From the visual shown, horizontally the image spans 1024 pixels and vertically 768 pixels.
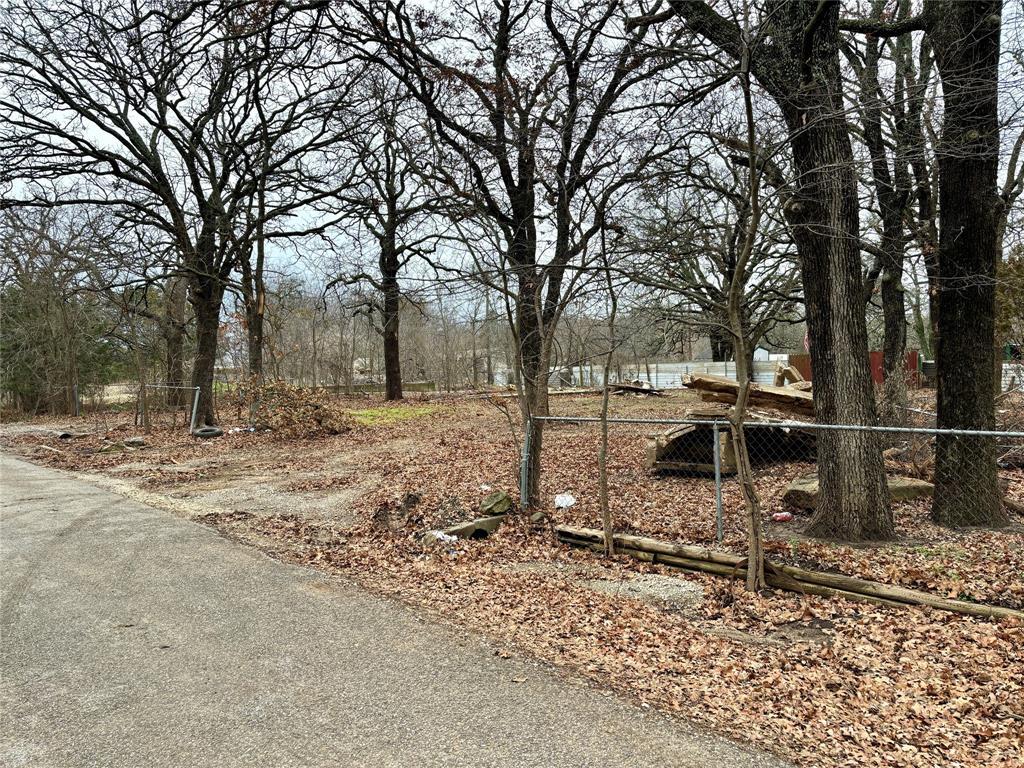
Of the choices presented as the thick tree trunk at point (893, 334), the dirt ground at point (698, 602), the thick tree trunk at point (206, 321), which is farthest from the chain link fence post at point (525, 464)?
the thick tree trunk at point (206, 321)

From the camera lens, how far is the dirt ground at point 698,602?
10.2ft

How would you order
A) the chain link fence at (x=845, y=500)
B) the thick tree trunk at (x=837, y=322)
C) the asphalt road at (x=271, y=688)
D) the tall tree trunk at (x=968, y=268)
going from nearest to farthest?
the asphalt road at (x=271, y=688) → the chain link fence at (x=845, y=500) → the thick tree trunk at (x=837, y=322) → the tall tree trunk at (x=968, y=268)

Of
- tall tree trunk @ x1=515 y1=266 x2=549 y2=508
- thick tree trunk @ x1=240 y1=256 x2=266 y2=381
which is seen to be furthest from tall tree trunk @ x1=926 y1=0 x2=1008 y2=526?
thick tree trunk @ x1=240 y1=256 x2=266 y2=381

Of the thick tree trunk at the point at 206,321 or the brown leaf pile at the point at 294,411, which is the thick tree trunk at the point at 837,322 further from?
the thick tree trunk at the point at 206,321

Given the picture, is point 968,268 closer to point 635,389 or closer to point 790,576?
point 790,576

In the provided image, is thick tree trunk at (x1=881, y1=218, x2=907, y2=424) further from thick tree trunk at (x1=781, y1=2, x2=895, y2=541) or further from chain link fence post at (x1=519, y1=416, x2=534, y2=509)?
chain link fence post at (x1=519, y1=416, x2=534, y2=509)

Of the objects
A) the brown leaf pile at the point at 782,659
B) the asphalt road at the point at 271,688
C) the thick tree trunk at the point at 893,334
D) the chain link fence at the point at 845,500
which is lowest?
the brown leaf pile at the point at 782,659


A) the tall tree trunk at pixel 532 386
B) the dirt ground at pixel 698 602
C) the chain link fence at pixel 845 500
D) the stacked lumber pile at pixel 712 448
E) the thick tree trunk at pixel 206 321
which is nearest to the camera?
the dirt ground at pixel 698 602

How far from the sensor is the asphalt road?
2873 mm

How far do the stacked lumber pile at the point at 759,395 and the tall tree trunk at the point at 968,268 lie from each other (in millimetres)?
5432

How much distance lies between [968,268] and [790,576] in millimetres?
3805

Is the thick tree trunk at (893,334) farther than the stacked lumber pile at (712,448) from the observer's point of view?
Yes

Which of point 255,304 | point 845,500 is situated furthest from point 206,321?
point 845,500

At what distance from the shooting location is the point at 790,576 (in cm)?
493
